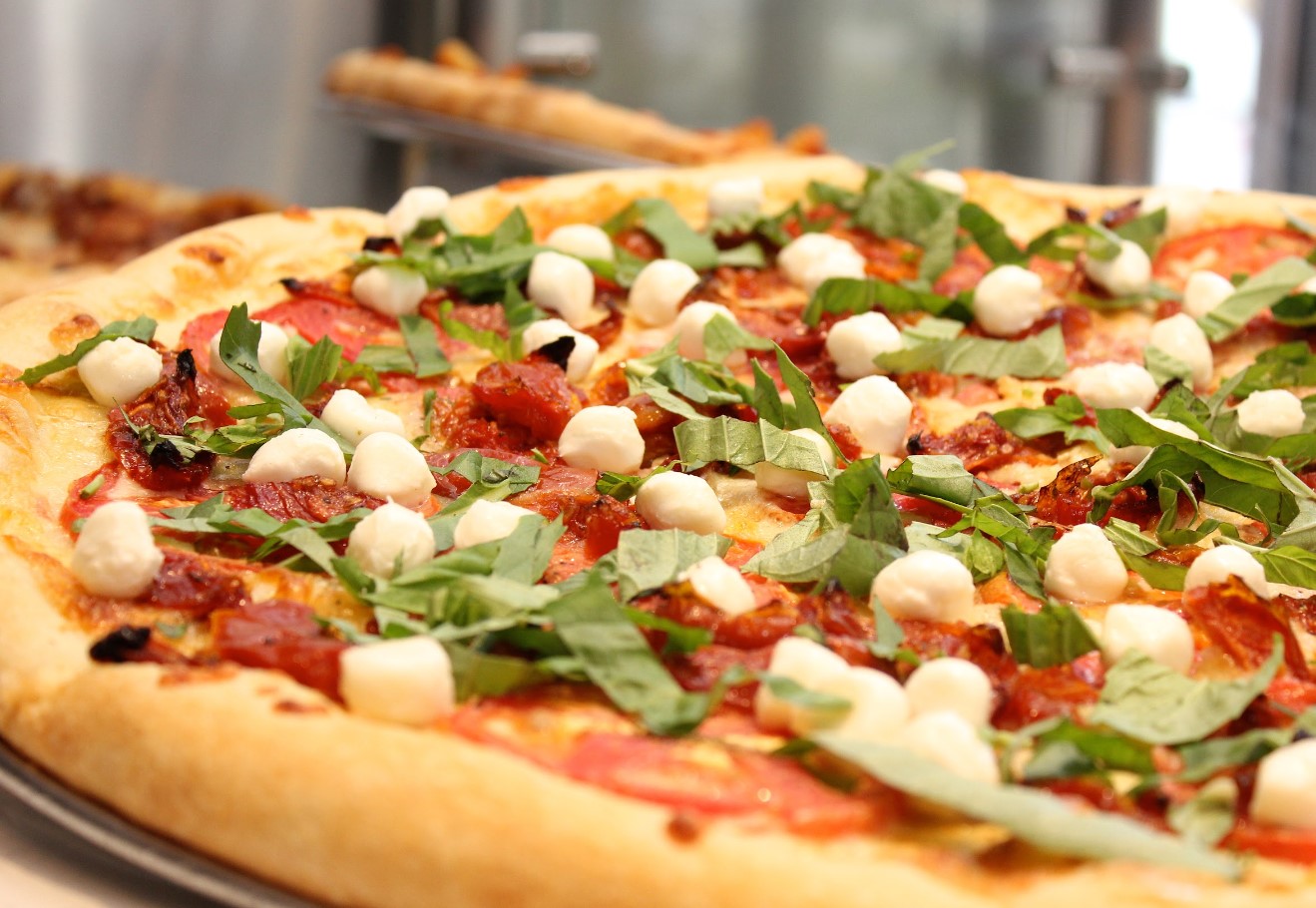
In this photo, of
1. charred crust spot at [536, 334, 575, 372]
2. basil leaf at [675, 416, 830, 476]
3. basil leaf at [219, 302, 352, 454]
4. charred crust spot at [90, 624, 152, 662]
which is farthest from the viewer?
charred crust spot at [536, 334, 575, 372]

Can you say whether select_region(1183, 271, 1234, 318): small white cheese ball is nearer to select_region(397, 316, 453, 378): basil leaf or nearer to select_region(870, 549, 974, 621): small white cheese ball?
select_region(870, 549, 974, 621): small white cheese ball

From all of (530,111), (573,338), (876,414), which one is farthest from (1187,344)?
(530,111)

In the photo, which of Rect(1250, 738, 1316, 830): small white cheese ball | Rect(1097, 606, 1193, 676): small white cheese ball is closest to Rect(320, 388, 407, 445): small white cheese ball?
Rect(1097, 606, 1193, 676): small white cheese ball

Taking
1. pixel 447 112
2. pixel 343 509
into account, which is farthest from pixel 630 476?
pixel 447 112

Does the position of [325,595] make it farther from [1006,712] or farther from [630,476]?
[1006,712]

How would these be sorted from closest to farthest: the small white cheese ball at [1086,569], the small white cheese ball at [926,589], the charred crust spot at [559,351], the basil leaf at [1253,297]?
1. the small white cheese ball at [926,589]
2. the small white cheese ball at [1086,569]
3. the charred crust spot at [559,351]
4. the basil leaf at [1253,297]

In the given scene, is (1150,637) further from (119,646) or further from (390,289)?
(390,289)

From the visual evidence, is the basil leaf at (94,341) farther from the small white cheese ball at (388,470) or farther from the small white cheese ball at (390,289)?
the small white cheese ball at (388,470)

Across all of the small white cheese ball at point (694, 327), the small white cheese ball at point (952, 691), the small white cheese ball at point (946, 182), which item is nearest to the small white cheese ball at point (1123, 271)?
the small white cheese ball at point (946, 182)
